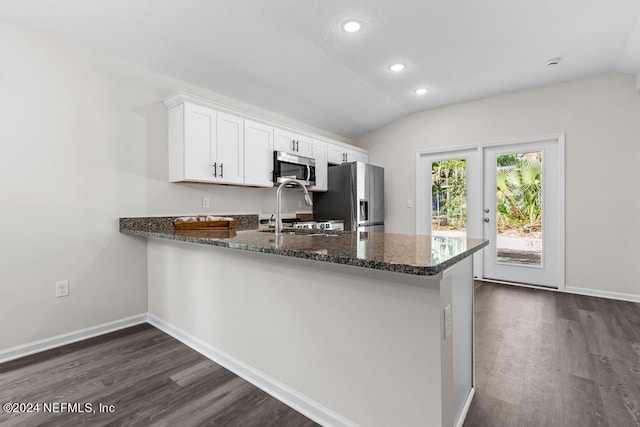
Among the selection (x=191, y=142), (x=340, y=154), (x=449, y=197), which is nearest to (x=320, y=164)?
(x=340, y=154)

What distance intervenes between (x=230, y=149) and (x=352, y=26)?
1.60 meters

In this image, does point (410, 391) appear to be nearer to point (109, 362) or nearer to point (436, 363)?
point (436, 363)

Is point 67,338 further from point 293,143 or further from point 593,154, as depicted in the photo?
point 593,154

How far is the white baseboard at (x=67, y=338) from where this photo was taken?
218 cm

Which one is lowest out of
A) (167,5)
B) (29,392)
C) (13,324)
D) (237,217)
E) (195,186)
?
(29,392)

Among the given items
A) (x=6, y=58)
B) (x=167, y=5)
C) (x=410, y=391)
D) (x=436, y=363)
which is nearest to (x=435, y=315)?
(x=436, y=363)

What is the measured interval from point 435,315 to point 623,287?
3742 millimetres

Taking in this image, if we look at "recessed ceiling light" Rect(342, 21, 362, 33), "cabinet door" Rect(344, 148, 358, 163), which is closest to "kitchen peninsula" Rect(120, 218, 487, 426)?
"recessed ceiling light" Rect(342, 21, 362, 33)

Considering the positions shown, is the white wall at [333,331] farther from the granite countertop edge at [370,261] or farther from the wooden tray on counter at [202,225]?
the wooden tray on counter at [202,225]

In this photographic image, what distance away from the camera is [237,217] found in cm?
351

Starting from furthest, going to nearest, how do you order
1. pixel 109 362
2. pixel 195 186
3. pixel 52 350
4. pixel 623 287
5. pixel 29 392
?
Result: pixel 623 287 < pixel 195 186 < pixel 52 350 < pixel 109 362 < pixel 29 392

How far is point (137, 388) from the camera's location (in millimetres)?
1784

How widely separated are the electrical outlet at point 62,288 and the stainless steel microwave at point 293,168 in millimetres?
2085

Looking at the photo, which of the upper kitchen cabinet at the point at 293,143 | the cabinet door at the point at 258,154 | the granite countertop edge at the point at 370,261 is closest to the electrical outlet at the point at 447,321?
the granite countertop edge at the point at 370,261
